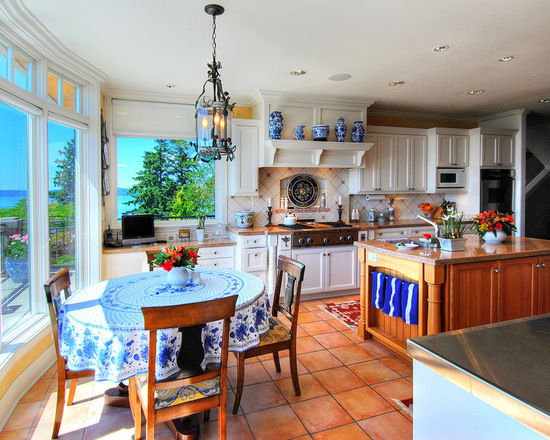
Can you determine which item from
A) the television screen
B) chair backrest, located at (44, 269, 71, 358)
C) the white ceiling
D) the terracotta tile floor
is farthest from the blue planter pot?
the white ceiling

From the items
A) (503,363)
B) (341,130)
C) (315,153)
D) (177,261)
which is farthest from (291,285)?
(341,130)

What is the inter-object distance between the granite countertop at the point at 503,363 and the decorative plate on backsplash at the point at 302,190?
13.0 feet

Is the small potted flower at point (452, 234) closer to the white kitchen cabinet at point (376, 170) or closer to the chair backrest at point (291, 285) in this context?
the chair backrest at point (291, 285)

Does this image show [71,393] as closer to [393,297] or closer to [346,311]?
[393,297]

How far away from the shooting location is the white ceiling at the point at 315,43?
2.47 m

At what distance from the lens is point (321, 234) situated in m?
4.55

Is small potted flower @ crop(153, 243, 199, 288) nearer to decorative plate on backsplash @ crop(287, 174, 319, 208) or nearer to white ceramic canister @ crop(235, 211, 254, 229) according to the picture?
white ceramic canister @ crop(235, 211, 254, 229)

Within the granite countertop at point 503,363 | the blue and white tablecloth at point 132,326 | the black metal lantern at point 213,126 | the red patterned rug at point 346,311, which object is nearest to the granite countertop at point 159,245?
the red patterned rug at point 346,311

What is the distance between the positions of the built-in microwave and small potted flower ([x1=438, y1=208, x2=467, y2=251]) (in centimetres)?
270

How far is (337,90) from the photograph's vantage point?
4410 mm

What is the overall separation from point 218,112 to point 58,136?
74.9 inches

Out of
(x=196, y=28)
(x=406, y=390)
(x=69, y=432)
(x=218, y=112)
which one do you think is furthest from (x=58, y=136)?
(x=406, y=390)

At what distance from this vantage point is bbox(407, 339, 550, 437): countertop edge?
77 centimetres

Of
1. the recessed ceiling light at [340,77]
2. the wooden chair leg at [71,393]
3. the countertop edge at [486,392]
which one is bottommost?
the wooden chair leg at [71,393]
